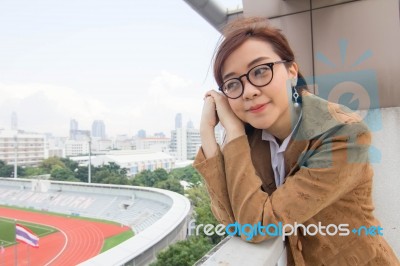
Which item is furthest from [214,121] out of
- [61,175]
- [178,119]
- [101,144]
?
[178,119]

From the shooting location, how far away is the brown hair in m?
0.56

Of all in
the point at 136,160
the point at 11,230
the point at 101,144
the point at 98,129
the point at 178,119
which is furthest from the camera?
the point at 98,129

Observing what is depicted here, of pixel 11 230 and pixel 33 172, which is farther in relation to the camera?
pixel 33 172

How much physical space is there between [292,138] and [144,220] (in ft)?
40.4

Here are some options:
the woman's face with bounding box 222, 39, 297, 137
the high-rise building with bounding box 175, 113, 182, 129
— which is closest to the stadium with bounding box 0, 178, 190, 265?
the woman's face with bounding box 222, 39, 297, 137

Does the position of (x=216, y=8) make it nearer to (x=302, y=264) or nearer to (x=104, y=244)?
(x=302, y=264)

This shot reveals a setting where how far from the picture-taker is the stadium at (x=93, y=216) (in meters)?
7.29

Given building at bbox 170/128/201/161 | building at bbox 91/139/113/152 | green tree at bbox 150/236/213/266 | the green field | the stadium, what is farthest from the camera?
building at bbox 91/139/113/152

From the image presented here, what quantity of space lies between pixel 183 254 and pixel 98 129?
49416 millimetres

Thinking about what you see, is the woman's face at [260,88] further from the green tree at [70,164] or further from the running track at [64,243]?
the green tree at [70,164]

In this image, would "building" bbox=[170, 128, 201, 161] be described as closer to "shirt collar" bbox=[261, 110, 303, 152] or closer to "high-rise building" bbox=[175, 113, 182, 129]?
"high-rise building" bbox=[175, 113, 182, 129]

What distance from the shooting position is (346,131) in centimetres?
48

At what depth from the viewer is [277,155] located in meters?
0.63

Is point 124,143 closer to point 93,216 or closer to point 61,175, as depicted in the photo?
point 61,175
